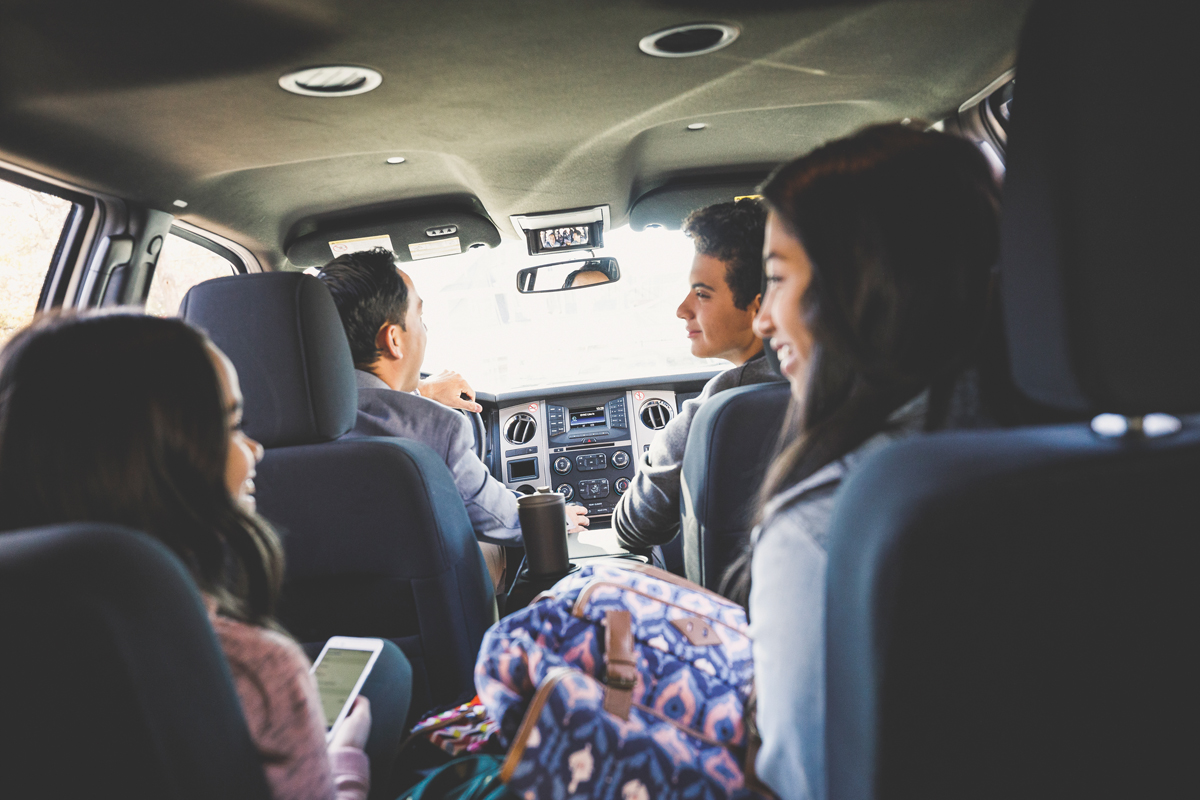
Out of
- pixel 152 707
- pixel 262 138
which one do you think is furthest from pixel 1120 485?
pixel 262 138

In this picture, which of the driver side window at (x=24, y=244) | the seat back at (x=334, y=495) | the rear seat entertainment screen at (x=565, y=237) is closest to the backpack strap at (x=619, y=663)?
the seat back at (x=334, y=495)

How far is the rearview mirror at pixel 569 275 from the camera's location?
3904 millimetres

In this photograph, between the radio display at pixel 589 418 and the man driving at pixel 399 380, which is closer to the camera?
the man driving at pixel 399 380

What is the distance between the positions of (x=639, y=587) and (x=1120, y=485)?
0.79m

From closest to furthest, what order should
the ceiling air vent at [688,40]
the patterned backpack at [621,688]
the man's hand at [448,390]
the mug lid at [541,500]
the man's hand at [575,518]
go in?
the patterned backpack at [621,688] < the ceiling air vent at [688,40] < the mug lid at [541,500] < the man's hand at [575,518] < the man's hand at [448,390]

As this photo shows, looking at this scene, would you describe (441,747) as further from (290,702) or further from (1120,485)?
(1120,485)

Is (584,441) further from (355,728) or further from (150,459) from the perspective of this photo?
(150,459)

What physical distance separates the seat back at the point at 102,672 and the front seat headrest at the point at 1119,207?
97 centimetres

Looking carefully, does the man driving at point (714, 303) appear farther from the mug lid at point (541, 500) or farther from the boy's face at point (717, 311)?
the mug lid at point (541, 500)

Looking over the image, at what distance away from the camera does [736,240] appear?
2.61 meters

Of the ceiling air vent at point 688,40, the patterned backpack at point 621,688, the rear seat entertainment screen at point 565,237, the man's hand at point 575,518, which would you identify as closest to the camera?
the patterned backpack at point 621,688

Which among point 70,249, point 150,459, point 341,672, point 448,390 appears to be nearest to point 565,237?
point 448,390

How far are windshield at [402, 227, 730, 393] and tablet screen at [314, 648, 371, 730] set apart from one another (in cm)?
254

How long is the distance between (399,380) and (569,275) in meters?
1.47
